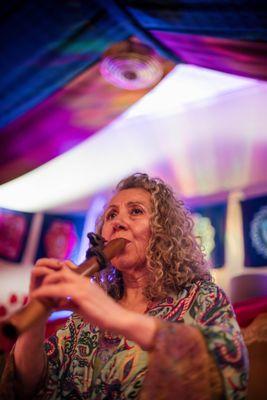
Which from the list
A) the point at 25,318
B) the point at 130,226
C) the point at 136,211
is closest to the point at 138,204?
the point at 136,211

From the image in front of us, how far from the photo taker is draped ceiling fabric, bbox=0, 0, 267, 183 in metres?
2.01

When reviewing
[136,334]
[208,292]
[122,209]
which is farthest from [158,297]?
[136,334]

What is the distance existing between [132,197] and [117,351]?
2.04 ft

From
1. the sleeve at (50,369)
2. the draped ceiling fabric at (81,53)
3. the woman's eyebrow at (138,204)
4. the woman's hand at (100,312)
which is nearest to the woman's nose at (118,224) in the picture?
the woman's eyebrow at (138,204)

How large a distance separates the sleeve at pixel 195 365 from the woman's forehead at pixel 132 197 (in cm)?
71

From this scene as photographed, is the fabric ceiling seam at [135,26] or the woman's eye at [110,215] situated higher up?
the fabric ceiling seam at [135,26]

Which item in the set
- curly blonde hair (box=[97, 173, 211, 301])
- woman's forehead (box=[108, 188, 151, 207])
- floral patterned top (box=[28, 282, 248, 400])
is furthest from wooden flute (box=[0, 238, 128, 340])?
woman's forehead (box=[108, 188, 151, 207])

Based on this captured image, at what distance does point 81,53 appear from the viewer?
2447 mm

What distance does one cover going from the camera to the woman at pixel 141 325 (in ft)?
2.90

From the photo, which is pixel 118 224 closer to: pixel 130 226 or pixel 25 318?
pixel 130 226

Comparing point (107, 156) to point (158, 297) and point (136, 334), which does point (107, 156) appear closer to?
point (158, 297)

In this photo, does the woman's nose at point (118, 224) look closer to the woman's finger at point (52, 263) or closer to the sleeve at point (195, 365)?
the woman's finger at point (52, 263)

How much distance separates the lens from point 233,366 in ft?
3.01

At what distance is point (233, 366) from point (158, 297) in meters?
0.49
